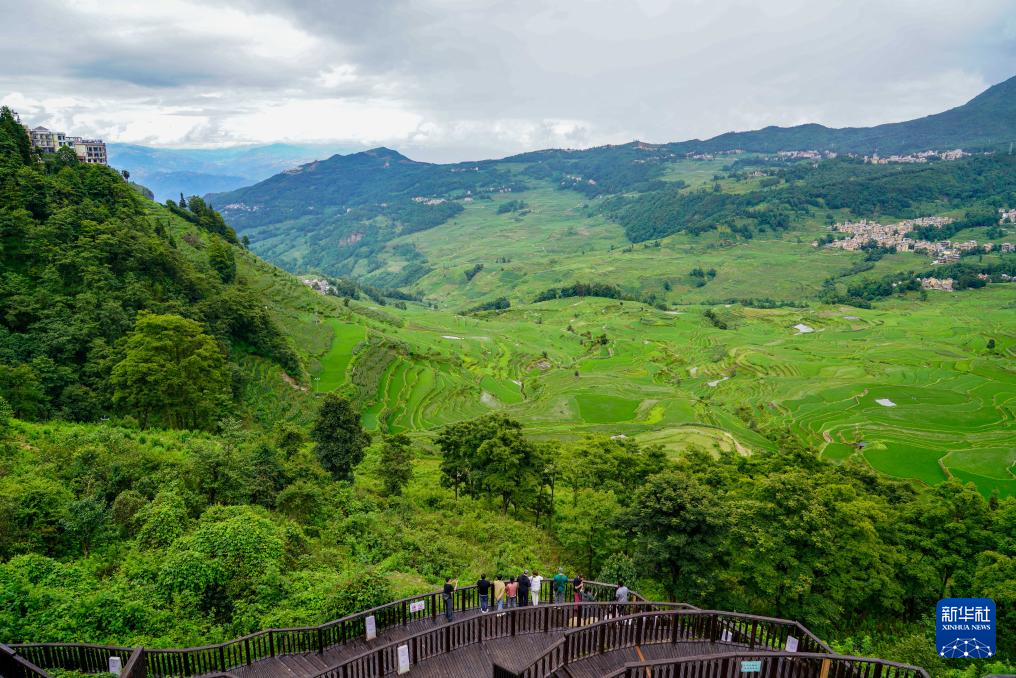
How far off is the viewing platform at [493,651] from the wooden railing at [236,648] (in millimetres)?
22

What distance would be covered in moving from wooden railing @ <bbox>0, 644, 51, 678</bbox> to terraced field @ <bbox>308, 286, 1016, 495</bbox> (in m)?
42.8

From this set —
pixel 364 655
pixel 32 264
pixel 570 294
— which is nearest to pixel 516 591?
pixel 364 655

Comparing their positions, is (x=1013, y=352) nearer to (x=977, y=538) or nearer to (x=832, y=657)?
(x=977, y=538)

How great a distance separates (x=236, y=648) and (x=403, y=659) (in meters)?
3.87

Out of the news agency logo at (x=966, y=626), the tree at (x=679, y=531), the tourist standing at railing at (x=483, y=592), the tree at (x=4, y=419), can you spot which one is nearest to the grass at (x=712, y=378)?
the tree at (x=4, y=419)

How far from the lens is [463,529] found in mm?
26625

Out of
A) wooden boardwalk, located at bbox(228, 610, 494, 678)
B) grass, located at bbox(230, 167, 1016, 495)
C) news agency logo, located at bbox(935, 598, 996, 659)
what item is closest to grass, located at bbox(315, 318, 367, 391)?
grass, located at bbox(230, 167, 1016, 495)

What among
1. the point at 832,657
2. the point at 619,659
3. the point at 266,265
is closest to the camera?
the point at 832,657

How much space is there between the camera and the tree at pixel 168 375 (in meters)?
31.9

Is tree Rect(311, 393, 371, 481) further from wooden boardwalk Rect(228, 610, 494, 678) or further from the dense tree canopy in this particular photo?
wooden boardwalk Rect(228, 610, 494, 678)

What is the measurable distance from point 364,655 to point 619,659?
19.1 ft

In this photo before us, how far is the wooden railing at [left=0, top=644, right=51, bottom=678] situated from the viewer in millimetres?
10867

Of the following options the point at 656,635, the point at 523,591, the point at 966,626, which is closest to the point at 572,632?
the point at 656,635

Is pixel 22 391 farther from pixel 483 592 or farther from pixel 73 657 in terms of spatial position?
pixel 483 592
